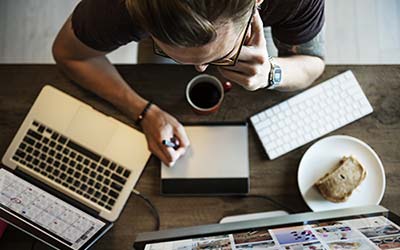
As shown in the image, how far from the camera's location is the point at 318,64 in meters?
1.12

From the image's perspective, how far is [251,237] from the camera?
0.89m

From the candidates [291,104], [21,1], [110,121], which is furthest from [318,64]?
[21,1]

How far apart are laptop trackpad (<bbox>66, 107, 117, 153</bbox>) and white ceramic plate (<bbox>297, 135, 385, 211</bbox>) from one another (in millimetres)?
425

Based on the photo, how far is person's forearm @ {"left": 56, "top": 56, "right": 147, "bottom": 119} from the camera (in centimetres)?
112

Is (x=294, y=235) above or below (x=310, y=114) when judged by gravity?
below

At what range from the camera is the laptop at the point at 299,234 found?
82 centimetres

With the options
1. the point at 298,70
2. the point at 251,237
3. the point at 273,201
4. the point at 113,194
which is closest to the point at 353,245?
the point at 251,237

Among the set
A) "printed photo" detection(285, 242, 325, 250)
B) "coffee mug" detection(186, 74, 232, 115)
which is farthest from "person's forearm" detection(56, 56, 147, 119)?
"printed photo" detection(285, 242, 325, 250)

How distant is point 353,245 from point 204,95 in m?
0.46

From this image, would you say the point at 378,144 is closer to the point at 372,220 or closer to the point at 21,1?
the point at 372,220

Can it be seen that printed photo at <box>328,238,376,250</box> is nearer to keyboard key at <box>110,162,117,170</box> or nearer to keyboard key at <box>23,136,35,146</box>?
keyboard key at <box>110,162,117,170</box>

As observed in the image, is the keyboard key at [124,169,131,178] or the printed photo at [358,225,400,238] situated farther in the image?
the keyboard key at [124,169,131,178]

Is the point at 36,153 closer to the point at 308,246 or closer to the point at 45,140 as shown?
the point at 45,140

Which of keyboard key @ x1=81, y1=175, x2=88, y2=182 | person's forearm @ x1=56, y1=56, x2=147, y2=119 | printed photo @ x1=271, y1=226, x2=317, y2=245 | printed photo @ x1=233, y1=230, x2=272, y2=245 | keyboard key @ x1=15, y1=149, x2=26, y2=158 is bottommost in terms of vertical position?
keyboard key @ x1=81, y1=175, x2=88, y2=182
